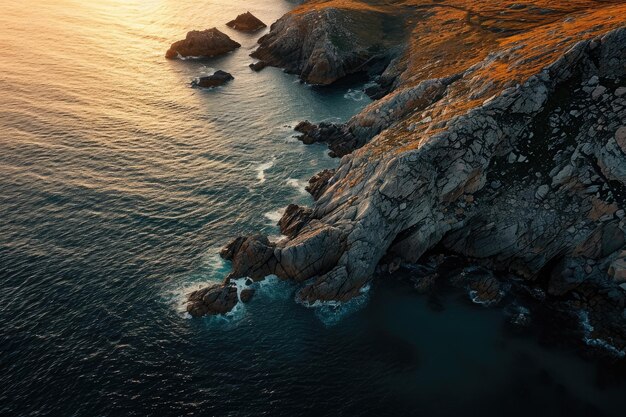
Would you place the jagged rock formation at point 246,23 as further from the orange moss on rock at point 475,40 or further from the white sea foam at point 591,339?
the white sea foam at point 591,339

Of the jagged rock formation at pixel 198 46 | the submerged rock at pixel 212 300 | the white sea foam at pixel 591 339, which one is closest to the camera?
the white sea foam at pixel 591 339

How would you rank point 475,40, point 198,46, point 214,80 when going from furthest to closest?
point 198,46, point 214,80, point 475,40

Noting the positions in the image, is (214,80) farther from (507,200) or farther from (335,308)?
(507,200)

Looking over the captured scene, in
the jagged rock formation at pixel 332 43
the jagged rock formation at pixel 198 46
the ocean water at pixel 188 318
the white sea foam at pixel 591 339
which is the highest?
the jagged rock formation at pixel 332 43

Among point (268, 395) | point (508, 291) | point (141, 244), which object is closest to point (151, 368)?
point (268, 395)

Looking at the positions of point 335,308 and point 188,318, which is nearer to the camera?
point 188,318

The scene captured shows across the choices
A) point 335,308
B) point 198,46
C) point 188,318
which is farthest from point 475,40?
point 188,318

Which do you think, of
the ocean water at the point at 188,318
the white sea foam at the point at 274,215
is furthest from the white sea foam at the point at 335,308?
the white sea foam at the point at 274,215
